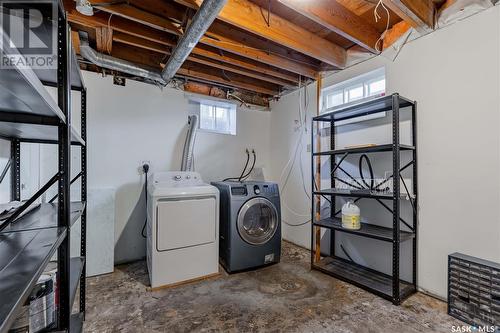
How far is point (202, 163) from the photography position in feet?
10.6

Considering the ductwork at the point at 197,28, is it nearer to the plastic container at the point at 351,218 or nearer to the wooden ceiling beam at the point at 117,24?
the wooden ceiling beam at the point at 117,24

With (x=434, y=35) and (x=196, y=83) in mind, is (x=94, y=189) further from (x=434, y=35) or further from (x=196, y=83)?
(x=434, y=35)

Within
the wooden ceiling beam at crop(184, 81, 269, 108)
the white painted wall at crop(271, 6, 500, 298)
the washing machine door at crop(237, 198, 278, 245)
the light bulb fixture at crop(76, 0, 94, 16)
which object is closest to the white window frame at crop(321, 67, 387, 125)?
the white painted wall at crop(271, 6, 500, 298)

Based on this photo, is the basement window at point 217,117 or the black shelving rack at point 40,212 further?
the basement window at point 217,117

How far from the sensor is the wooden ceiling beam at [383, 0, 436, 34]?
1.63 metres

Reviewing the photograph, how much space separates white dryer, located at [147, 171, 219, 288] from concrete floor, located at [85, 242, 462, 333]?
133mm

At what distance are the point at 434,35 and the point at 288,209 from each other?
248cm

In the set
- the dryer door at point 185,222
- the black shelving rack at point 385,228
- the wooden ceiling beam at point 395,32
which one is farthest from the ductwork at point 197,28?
the wooden ceiling beam at point 395,32

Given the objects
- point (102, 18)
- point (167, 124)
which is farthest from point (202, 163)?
point (102, 18)

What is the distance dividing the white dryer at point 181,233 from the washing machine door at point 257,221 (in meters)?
0.29

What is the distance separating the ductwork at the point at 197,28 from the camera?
1.47 m

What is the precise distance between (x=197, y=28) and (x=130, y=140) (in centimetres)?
162

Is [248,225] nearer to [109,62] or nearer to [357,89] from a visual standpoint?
[357,89]

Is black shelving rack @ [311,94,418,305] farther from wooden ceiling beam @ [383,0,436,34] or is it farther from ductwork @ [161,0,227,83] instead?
ductwork @ [161,0,227,83]
